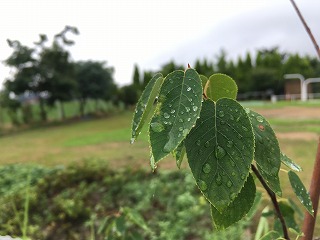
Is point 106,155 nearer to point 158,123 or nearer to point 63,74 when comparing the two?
point 158,123

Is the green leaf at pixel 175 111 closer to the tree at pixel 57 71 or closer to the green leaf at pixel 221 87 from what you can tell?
the green leaf at pixel 221 87

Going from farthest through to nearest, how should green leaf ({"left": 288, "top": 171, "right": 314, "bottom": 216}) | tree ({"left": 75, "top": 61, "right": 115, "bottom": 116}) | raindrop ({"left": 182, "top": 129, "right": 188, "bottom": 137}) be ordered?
tree ({"left": 75, "top": 61, "right": 115, "bottom": 116}), green leaf ({"left": 288, "top": 171, "right": 314, "bottom": 216}), raindrop ({"left": 182, "top": 129, "right": 188, "bottom": 137})

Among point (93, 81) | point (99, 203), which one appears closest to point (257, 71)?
point (93, 81)

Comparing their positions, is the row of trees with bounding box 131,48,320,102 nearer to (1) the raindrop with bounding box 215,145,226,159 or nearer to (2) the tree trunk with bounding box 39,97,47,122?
(2) the tree trunk with bounding box 39,97,47,122

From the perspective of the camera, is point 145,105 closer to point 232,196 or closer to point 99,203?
point 232,196

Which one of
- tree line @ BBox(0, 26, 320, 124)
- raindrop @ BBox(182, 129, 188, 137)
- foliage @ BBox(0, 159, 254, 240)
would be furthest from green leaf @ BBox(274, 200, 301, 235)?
tree line @ BBox(0, 26, 320, 124)

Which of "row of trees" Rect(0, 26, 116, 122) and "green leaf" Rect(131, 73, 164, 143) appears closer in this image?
"green leaf" Rect(131, 73, 164, 143)
